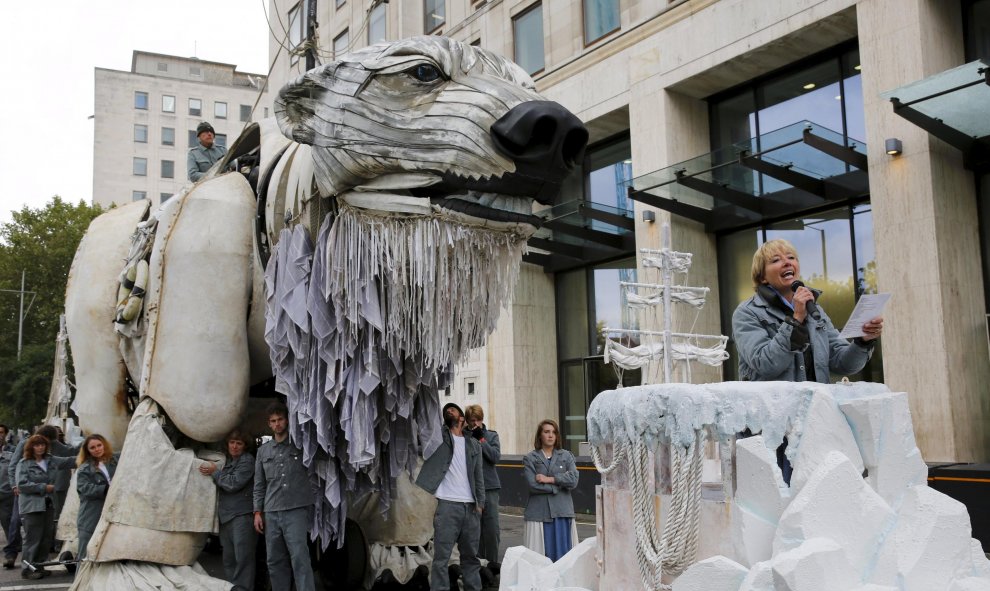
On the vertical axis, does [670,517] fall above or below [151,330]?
below

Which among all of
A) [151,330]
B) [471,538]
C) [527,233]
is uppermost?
[527,233]

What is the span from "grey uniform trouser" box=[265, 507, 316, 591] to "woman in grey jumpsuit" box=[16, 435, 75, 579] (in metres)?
4.11

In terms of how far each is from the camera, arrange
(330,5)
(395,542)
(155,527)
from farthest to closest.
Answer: (330,5) → (395,542) → (155,527)

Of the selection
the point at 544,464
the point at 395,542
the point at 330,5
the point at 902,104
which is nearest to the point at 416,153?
the point at 395,542

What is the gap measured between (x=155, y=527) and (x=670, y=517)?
2.97 m

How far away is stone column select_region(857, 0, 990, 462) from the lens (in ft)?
35.0

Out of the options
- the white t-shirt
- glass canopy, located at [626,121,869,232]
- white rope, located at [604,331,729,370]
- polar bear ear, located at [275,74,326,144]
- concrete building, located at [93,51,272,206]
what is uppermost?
concrete building, located at [93,51,272,206]

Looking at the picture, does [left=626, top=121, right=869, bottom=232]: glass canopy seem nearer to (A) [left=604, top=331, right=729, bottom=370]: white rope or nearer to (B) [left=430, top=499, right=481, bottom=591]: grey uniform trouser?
(A) [left=604, top=331, right=729, bottom=370]: white rope

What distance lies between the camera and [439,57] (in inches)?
170

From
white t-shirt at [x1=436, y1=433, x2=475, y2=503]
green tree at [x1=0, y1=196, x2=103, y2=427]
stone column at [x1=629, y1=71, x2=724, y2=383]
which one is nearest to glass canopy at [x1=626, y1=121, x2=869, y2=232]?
stone column at [x1=629, y1=71, x2=724, y2=383]

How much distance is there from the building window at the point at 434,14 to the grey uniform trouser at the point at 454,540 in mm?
15021

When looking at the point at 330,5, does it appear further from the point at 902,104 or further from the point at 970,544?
the point at 970,544

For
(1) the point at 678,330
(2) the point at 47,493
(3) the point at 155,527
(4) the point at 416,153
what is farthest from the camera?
(1) the point at 678,330

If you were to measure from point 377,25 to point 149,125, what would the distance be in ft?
126
